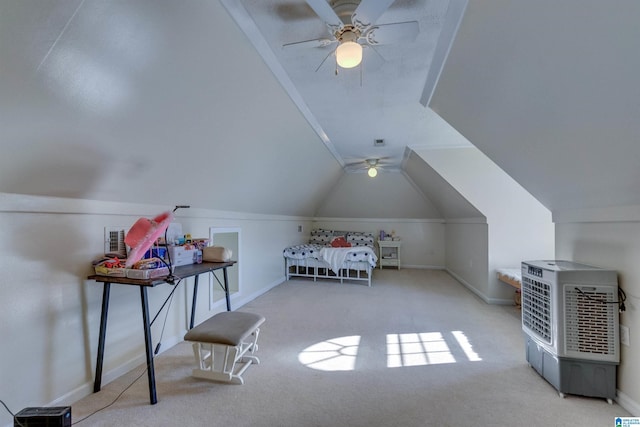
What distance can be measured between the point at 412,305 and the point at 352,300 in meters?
0.85

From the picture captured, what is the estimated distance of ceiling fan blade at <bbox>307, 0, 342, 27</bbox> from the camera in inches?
49.5

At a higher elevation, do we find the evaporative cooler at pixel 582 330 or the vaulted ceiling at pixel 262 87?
the vaulted ceiling at pixel 262 87

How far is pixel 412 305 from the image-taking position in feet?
12.9

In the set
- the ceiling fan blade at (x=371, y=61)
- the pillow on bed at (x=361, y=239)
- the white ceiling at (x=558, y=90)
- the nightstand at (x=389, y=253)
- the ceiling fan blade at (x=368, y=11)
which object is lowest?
the nightstand at (x=389, y=253)

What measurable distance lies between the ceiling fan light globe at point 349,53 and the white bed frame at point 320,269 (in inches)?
157

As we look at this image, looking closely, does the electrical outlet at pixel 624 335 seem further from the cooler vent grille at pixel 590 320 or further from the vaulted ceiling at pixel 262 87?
the vaulted ceiling at pixel 262 87

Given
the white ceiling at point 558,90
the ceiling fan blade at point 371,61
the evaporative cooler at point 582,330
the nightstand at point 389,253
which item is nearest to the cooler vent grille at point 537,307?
the evaporative cooler at point 582,330

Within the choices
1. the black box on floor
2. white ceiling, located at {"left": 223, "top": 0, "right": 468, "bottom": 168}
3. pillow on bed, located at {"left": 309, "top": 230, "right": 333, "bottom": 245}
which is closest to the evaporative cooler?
white ceiling, located at {"left": 223, "top": 0, "right": 468, "bottom": 168}

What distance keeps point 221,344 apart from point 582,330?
2.44 meters

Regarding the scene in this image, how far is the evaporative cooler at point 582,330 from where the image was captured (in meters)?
1.79

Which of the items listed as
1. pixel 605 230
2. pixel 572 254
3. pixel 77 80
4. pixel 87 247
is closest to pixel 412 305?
pixel 572 254

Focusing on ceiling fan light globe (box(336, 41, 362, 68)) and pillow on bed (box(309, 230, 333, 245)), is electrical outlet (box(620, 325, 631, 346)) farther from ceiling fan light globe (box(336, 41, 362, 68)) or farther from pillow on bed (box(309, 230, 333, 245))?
pillow on bed (box(309, 230, 333, 245))

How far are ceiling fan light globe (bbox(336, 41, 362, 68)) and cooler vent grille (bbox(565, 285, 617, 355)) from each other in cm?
201

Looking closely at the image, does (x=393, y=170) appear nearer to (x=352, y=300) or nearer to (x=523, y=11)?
(x=352, y=300)
